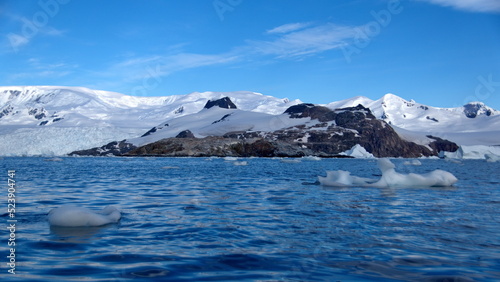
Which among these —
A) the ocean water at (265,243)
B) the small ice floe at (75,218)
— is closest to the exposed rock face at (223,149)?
the ocean water at (265,243)

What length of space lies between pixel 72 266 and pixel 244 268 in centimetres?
314

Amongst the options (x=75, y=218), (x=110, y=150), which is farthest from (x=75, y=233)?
(x=110, y=150)

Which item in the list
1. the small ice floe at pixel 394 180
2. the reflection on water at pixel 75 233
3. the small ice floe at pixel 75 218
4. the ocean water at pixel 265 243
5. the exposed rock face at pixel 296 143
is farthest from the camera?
the exposed rock face at pixel 296 143

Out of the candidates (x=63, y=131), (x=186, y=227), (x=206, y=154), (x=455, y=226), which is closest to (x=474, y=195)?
(x=455, y=226)

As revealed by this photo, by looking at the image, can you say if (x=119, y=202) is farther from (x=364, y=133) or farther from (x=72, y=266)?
(x=364, y=133)

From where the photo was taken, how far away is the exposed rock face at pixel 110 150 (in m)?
153

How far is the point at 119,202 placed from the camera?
57.4 feet

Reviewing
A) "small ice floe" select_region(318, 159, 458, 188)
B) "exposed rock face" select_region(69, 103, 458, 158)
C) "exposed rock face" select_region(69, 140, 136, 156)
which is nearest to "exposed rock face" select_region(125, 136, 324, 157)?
"exposed rock face" select_region(69, 103, 458, 158)

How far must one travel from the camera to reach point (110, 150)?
161m

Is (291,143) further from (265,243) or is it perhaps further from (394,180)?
(265,243)

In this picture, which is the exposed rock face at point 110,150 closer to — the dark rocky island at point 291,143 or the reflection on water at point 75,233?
the dark rocky island at point 291,143

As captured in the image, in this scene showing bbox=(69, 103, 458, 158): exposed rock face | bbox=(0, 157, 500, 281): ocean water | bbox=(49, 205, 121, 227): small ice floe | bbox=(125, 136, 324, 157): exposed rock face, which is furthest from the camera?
bbox=(69, 103, 458, 158): exposed rock face

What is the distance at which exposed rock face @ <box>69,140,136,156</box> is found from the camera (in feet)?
503

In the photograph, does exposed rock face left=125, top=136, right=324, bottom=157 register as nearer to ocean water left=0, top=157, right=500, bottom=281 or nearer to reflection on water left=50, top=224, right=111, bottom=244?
ocean water left=0, top=157, right=500, bottom=281
